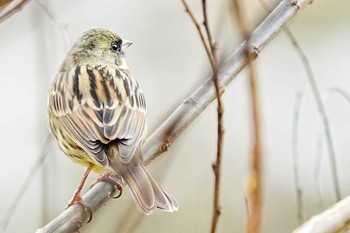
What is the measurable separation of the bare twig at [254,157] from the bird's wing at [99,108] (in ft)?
6.03

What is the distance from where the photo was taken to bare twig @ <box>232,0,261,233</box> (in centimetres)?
228

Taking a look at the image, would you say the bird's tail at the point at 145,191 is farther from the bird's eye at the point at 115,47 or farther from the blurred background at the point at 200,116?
the blurred background at the point at 200,116

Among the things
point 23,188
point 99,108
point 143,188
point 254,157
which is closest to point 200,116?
point 99,108

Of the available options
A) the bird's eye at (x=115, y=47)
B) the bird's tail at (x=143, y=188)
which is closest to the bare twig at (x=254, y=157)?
the bird's tail at (x=143, y=188)

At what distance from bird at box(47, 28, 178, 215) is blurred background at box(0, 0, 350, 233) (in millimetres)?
2313

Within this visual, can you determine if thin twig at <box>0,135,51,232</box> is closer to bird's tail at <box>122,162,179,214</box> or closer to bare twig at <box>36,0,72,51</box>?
bird's tail at <box>122,162,179,214</box>

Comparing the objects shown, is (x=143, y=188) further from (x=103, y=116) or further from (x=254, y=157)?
(x=254, y=157)

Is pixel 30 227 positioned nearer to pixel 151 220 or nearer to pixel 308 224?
pixel 151 220

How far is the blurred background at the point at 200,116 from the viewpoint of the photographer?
8609 millimetres

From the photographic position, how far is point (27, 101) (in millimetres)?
9930

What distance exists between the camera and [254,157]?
91.7 inches

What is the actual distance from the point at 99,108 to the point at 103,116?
0.09 metres

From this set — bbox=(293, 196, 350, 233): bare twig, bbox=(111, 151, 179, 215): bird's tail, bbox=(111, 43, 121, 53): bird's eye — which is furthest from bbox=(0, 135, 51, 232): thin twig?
bbox=(293, 196, 350, 233): bare twig

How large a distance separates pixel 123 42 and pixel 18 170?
3.95 meters
